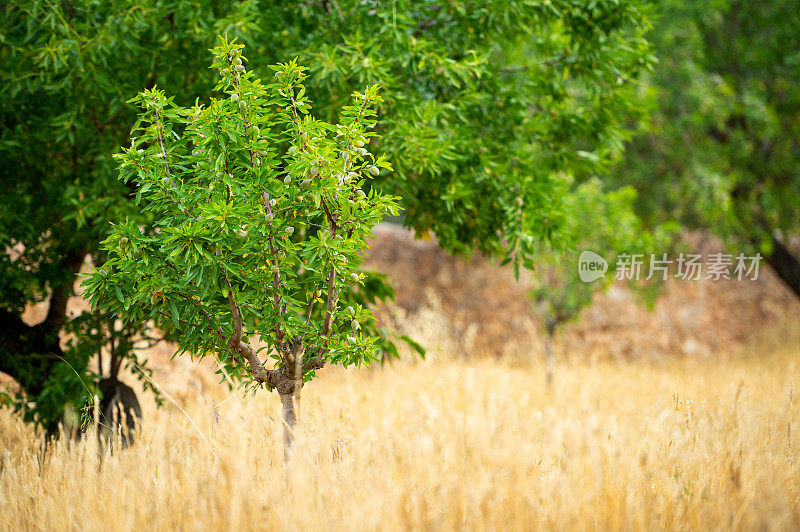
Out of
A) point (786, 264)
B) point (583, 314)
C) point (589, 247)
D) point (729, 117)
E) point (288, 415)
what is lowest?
point (288, 415)

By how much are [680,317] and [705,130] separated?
16.7ft

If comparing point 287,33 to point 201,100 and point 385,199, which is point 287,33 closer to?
point 201,100

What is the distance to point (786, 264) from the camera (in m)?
11.3

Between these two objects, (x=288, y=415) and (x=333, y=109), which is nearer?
(x=288, y=415)

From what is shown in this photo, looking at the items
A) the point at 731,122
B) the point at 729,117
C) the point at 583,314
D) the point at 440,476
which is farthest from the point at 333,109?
the point at 583,314

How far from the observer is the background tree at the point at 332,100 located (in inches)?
162

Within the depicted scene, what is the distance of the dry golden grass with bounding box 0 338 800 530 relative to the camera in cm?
283

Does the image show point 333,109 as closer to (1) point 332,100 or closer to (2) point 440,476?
(1) point 332,100

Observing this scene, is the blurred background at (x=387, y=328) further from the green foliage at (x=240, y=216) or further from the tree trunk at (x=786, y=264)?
the tree trunk at (x=786, y=264)

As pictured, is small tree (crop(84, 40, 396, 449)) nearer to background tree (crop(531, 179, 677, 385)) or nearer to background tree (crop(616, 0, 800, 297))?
background tree (crop(531, 179, 677, 385))

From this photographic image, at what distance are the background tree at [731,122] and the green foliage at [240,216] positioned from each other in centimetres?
767

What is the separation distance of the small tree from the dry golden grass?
0.66 metres

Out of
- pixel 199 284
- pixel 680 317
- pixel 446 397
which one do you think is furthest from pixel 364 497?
pixel 680 317

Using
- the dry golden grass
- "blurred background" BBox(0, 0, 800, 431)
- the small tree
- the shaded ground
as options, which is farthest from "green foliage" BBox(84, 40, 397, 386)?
the shaded ground
